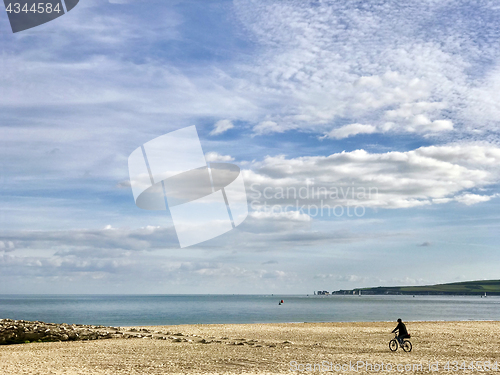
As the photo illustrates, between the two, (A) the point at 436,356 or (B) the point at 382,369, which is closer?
(B) the point at 382,369

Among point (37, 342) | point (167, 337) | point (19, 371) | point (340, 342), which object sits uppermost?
point (19, 371)

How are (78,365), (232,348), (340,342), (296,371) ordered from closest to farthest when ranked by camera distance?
(296,371), (78,365), (232,348), (340,342)

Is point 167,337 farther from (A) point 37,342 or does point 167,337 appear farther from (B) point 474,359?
(B) point 474,359

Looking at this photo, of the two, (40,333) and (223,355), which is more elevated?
(40,333)

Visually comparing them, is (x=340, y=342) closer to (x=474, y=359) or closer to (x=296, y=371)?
(x=474, y=359)

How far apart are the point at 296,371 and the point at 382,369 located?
9.43 ft

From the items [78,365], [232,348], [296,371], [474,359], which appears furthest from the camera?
[232,348]

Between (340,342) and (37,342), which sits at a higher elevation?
(37,342)

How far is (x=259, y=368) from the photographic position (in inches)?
565

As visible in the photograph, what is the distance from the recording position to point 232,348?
19.6 metres

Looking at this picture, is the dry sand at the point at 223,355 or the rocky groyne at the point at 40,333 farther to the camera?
the rocky groyne at the point at 40,333

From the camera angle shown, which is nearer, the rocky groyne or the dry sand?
the dry sand

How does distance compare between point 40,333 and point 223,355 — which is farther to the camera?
point 40,333

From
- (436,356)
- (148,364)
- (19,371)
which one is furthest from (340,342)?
(19,371)
